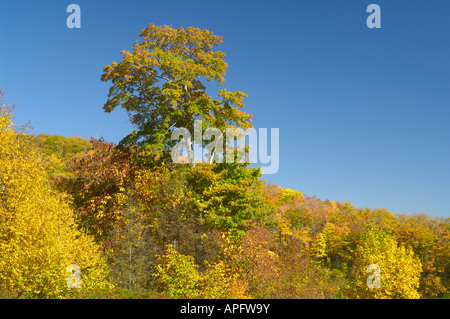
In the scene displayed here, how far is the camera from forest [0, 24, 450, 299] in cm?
1458

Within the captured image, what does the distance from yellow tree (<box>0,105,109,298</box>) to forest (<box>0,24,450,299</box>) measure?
0.06 metres

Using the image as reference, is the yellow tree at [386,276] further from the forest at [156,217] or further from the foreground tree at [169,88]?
the foreground tree at [169,88]

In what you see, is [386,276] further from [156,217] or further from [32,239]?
[32,239]

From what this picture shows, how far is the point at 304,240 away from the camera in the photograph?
182 feet

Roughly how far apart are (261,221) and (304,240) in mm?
33494

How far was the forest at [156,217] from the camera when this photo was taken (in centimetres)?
1458

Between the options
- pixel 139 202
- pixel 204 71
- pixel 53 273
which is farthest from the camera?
pixel 204 71

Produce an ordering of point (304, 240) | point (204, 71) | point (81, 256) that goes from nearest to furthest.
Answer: point (81, 256), point (204, 71), point (304, 240)

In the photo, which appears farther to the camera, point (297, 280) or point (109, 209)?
point (297, 280)

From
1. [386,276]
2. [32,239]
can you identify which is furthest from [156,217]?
[386,276]

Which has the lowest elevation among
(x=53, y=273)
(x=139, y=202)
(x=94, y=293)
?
(x=94, y=293)

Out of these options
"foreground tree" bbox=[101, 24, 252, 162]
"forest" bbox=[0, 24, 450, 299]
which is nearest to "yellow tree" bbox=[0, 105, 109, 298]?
"forest" bbox=[0, 24, 450, 299]
